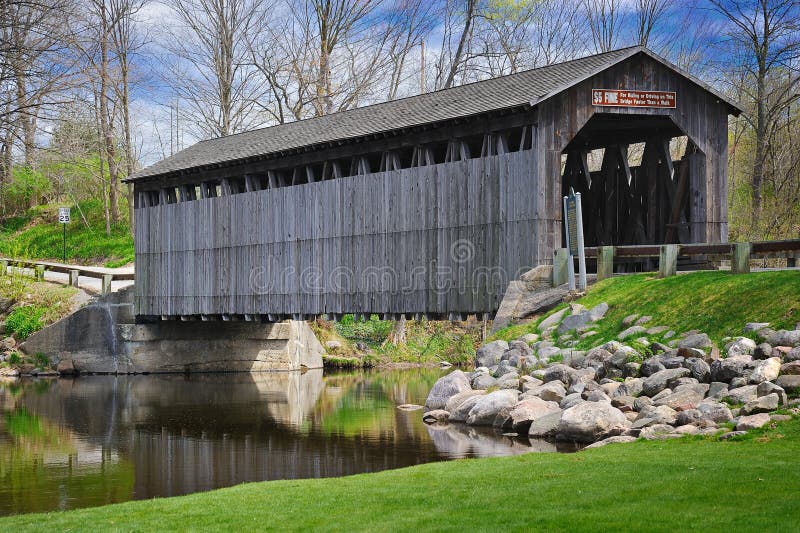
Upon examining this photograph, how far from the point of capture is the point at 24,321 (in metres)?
29.3

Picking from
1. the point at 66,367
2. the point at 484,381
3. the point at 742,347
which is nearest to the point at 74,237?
the point at 66,367

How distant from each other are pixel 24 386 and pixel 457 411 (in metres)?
14.4

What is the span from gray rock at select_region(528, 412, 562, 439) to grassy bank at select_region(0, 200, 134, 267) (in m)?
29.1

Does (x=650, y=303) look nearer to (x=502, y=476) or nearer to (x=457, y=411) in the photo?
(x=457, y=411)

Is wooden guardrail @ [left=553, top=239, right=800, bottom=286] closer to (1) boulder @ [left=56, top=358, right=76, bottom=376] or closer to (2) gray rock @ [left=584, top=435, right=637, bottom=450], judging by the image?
(2) gray rock @ [left=584, top=435, right=637, bottom=450]

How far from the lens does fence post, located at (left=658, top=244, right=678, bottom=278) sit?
53.5 feet

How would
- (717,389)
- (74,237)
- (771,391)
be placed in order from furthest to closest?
1. (74,237)
2. (717,389)
3. (771,391)

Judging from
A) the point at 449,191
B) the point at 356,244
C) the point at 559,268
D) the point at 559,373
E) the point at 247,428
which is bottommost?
the point at 247,428

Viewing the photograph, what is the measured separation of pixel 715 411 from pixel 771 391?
0.65m

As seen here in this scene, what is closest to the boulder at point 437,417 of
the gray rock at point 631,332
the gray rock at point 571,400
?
the gray rock at point 571,400

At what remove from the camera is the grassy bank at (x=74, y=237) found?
4112cm

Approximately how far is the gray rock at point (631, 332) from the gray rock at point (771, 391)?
3.55 metres

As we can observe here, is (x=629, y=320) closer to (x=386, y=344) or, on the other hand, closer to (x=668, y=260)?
(x=668, y=260)

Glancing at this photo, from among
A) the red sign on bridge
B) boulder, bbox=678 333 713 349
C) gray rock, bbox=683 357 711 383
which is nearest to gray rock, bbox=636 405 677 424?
gray rock, bbox=683 357 711 383
